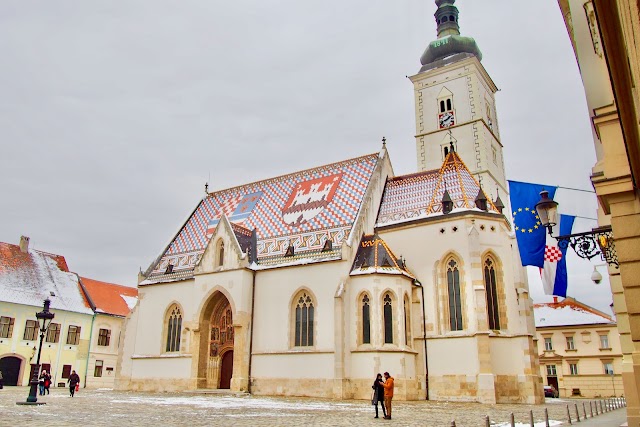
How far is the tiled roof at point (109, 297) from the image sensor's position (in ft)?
149

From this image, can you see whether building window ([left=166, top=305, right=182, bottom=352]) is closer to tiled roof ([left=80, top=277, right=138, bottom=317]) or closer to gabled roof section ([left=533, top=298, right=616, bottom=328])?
tiled roof ([left=80, top=277, right=138, bottom=317])

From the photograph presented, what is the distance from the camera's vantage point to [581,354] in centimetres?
4797

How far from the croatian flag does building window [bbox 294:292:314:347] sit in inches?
658

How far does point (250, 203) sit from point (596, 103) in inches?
1071

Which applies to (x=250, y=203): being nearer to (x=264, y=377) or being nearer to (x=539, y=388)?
(x=264, y=377)

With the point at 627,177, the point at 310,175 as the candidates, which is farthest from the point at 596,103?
the point at 310,175

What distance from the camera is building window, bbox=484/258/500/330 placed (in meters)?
25.7

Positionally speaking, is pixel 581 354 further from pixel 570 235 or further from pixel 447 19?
pixel 570 235

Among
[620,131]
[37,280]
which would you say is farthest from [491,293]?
[37,280]

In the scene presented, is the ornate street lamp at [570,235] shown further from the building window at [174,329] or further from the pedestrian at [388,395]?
the building window at [174,329]

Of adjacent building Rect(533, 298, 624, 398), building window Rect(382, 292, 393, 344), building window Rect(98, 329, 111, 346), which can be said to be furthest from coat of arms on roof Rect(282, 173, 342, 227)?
adjacent building Rect(533, 298, 624, 398)

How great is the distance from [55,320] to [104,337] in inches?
202

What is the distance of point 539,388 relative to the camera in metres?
24.4

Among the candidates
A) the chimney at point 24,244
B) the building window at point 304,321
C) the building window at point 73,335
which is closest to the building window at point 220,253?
the building window at point 304,321
